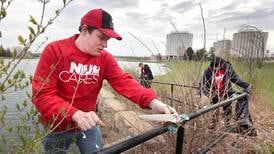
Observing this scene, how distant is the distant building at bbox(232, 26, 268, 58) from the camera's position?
20.5 feet

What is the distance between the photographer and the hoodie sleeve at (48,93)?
1.92 metres

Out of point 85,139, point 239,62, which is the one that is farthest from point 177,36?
point 239,62

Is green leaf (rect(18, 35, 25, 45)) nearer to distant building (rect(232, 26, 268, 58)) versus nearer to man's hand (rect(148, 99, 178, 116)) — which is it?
man's hand (rect(148, 99, 178, 116))

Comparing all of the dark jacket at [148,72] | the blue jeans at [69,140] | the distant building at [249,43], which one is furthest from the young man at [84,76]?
the dark jacket at [148,72]

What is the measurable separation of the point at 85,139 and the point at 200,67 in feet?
5.33

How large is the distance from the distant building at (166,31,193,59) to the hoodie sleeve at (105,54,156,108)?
1099mm

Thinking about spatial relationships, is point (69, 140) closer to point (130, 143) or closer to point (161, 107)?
point (161, 107)

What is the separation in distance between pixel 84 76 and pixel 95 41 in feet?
1.01

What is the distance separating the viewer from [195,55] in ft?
12.8

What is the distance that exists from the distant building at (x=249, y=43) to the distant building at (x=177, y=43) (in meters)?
2.45

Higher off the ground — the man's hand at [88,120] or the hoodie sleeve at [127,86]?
the hoodie sleeve at [127,86]

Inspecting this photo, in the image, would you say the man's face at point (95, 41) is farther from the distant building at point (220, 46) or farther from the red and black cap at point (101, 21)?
the distant building at point (220, 46)

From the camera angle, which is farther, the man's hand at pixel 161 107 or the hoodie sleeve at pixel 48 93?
the man's hand at pixel 161 107

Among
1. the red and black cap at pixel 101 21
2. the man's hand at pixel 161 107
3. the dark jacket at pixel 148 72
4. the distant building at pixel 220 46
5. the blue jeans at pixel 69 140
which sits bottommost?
the dark jacket at pixel 148 72
